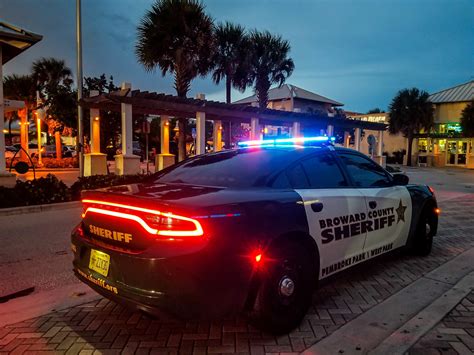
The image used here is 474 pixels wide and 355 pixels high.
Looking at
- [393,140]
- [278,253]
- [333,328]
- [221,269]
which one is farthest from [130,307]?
[393,140]

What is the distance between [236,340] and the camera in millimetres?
3037

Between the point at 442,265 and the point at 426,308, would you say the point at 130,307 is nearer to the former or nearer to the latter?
the point at 426,308

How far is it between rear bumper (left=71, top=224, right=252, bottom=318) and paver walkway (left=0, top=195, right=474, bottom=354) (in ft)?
1.06

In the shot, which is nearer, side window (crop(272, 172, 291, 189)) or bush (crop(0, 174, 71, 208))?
side window (crop(272, 172, 291, 189))

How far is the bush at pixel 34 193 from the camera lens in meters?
8.77

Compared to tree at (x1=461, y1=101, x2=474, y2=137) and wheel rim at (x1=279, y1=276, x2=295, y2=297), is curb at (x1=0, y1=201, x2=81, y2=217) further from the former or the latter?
tree at (x1=461, y1=101, x2=474, y2=137)

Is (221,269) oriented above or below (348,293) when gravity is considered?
above

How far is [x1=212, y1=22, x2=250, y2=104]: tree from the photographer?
2250cm

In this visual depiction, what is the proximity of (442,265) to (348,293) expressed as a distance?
1.77 m

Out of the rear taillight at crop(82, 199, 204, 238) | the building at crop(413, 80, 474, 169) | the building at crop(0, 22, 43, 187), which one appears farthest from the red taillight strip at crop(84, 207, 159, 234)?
the building at crop(413, 80, 474, 169)

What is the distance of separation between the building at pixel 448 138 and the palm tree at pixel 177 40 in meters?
29.8

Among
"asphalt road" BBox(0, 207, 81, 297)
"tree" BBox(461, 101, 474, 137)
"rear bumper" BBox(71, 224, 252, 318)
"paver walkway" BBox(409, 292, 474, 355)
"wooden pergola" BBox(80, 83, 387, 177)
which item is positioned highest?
"tree" BBox(461, 101, 474, 137)

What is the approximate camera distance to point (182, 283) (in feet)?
8.17

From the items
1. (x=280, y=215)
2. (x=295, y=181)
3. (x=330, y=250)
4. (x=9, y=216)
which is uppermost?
(x=295, y=181)
